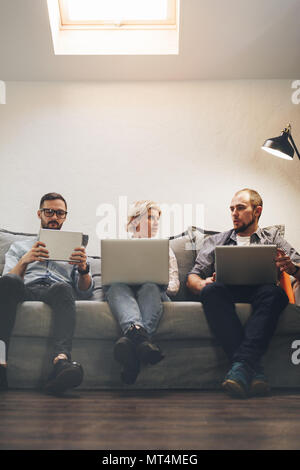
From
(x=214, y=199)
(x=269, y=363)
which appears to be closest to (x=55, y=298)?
(x=269, y=363)

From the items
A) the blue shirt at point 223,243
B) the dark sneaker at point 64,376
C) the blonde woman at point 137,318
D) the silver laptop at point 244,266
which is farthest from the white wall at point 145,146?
the dark sneaker at point 64,376

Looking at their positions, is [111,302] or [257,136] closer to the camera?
[111,302]

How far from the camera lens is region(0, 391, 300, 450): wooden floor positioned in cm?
121

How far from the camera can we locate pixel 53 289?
207 cm

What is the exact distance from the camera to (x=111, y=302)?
2100mm

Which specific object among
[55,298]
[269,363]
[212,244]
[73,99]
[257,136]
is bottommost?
[269,363]

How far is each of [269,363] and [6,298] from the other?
1189mm

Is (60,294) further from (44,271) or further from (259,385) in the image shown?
(259,385)

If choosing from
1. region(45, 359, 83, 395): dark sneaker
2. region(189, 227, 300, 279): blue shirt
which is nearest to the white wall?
region(189, 227, 300, 279): blue shirt

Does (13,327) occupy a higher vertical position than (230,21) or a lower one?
lower

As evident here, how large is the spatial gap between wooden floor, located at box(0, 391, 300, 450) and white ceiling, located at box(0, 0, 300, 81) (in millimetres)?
2403

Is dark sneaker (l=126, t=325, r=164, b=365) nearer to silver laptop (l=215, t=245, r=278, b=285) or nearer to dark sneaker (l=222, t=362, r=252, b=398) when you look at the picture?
dark sneaker (l=222, t=362, r=252, b=398)

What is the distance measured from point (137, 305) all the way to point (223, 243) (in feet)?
2.67

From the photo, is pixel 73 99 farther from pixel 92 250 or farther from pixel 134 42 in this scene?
pixel 92 250
